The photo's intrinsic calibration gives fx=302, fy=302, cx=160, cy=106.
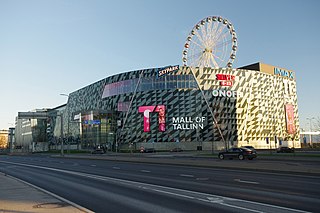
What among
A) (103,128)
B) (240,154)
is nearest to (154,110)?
(103,128)

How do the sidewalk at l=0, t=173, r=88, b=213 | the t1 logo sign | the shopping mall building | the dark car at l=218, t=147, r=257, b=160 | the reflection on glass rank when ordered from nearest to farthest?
the sidewalk at l=0, t=173, r=88, b=213 < the dark car at l=218, t=147, r=257, b=160 < the shopping mall building < the t1 logo sign < the reflection on glass

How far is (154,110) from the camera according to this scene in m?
95.0

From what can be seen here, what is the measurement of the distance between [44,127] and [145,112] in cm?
9645

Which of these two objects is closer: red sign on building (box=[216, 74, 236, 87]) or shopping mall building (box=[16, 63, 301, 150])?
shopping mall building (box=[16, 63, 301, 150])

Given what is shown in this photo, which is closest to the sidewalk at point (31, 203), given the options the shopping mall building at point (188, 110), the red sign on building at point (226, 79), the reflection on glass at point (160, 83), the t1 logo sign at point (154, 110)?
the shopping mall building at point (188, 110)

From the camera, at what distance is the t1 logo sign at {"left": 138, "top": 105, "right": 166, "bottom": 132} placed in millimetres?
93125

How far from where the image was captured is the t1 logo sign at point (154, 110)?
93125 mm

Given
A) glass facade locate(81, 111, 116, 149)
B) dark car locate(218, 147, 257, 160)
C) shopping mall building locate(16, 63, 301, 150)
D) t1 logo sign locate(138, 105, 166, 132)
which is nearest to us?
dark car locate(218, 147, 257, 160)

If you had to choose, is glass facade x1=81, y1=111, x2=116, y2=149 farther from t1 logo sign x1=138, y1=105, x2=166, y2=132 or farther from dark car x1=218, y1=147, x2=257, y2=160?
dark car x1=218, y1=147, x2=257, y2=160

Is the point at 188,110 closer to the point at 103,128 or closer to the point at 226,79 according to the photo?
the point at 226,79

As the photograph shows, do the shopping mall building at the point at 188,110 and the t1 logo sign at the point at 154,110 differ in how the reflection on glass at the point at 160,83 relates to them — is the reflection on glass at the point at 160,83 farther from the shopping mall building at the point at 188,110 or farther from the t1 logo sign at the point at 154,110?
the t1 logo sign at the point at 154,110

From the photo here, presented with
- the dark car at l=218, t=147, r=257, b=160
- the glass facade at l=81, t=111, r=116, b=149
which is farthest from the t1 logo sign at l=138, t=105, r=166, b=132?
the dark car at l=218, t=147, r=257, b=160

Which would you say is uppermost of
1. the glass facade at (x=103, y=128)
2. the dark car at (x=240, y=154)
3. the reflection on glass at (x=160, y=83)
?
the reflection on glass at (x=160, y=83)

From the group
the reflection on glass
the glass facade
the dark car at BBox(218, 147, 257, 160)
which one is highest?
the reflection on glass
